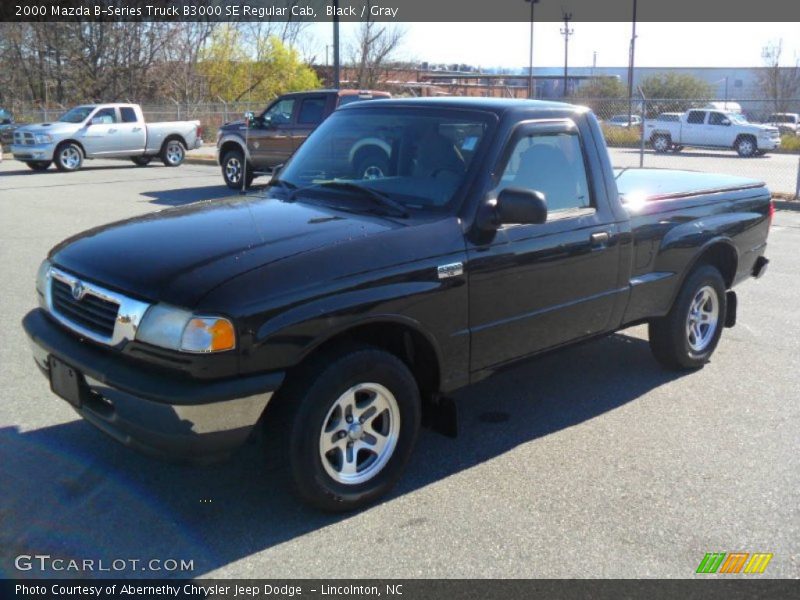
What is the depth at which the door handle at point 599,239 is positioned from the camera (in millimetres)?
4570

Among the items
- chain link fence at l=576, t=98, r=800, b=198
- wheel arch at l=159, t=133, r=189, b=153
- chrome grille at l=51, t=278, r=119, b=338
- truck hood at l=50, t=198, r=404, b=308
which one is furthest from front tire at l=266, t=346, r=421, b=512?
chain link fence at l=576, t=98, r=800, b=198

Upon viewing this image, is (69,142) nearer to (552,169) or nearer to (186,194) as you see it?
(186,194)

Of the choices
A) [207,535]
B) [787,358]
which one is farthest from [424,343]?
[787,358]

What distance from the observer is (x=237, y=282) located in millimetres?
3180

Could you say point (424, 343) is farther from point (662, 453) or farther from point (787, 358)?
point (787, 358)

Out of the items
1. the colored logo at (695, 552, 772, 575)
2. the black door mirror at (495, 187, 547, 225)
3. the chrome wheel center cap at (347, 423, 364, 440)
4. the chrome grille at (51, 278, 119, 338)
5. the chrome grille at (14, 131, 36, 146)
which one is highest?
the chrome grille at (14, 131, 36, 146)

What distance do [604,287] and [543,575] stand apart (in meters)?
2.05

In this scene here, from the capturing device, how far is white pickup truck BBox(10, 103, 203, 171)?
70.2ft

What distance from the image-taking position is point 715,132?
30.3 m

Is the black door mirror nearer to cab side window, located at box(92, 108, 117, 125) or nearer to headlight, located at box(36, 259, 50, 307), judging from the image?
headlight, located at box(36, 259, 50, 307)

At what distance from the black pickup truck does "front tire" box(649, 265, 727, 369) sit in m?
0.24

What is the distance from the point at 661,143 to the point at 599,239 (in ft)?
94.5

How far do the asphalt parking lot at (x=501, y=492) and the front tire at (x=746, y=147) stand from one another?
89.1 feet

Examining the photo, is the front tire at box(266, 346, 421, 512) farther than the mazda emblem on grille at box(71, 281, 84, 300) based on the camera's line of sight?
No
